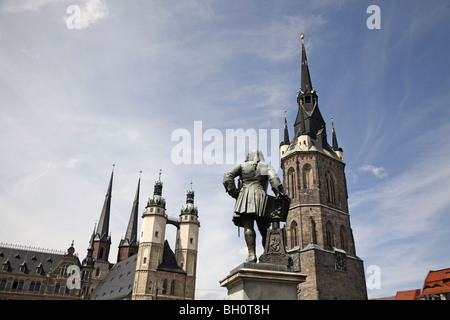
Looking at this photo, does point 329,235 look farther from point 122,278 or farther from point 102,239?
point 102,239

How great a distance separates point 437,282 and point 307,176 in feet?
60.5

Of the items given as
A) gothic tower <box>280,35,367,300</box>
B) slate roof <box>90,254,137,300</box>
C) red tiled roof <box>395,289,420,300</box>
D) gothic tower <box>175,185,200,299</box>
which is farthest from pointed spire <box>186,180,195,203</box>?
red tiled roof <box>395,289,420,300</box>

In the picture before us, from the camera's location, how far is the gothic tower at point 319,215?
122 feet

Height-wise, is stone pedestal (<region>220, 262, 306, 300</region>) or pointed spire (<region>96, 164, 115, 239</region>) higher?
pointed spire (<region>96, 164, 115, 239</region>)

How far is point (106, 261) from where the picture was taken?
7769cm

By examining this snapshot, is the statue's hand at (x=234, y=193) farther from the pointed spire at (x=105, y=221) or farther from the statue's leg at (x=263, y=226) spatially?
the pointed spire at (x=105, y=221)

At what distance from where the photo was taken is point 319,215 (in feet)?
132

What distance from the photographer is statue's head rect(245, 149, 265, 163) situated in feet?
22.1

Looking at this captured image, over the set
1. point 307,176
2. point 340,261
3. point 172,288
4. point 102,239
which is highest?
point 102,239

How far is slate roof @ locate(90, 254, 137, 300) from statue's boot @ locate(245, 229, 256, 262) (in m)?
55.9

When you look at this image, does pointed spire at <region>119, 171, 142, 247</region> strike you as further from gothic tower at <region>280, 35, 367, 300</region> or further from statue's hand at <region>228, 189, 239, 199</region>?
statue's hand at <region>228, 189, 239, 199</region>

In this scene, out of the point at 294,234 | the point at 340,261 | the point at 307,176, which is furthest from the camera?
the point at 307,176

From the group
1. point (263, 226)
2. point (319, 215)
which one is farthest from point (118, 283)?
point (263, 226)
